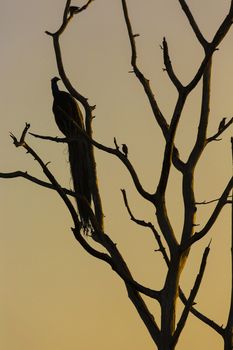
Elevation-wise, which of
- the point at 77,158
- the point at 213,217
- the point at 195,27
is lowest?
the point at 213,217

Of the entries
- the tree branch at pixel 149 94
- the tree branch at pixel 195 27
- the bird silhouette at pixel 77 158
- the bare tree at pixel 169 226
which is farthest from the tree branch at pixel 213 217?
the bird silhouette at pixel 77 158

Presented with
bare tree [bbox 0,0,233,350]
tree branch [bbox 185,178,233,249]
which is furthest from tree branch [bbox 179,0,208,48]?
tree branch [bbox 185,178,233,249]

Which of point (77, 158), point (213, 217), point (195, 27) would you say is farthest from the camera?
point (77, 158)

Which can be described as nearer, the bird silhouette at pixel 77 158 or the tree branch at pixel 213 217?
the tree branch at pixel 213 217

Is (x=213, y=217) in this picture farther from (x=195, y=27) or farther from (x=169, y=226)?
(x=195, y=27)

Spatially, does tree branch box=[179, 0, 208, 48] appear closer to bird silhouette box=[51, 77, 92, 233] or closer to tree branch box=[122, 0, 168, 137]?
tree branch box=[122, 0, 168, 137]

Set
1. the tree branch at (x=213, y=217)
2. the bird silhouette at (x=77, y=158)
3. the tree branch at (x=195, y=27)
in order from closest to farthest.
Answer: the tree branch at (x=213, y=217), the tree branch at (x=195, y=27), the bird silhouette at (x=77, y=158)

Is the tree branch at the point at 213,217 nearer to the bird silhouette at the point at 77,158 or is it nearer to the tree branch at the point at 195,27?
the tree branch at the point at 195,27

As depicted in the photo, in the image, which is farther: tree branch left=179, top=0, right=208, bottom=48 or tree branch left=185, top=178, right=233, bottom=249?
tree branch left=179, top=0, right=208, bottom=48

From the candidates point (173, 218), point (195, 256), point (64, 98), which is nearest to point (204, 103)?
point (173, 218)

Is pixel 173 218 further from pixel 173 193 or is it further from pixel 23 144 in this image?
pixel 23 144

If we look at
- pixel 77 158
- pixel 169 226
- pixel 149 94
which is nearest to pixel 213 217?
pixel 169 226

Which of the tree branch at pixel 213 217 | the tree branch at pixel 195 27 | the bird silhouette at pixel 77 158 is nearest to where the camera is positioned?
the tree branch at pixel 213 217

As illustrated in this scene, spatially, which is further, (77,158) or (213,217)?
(77,158)
